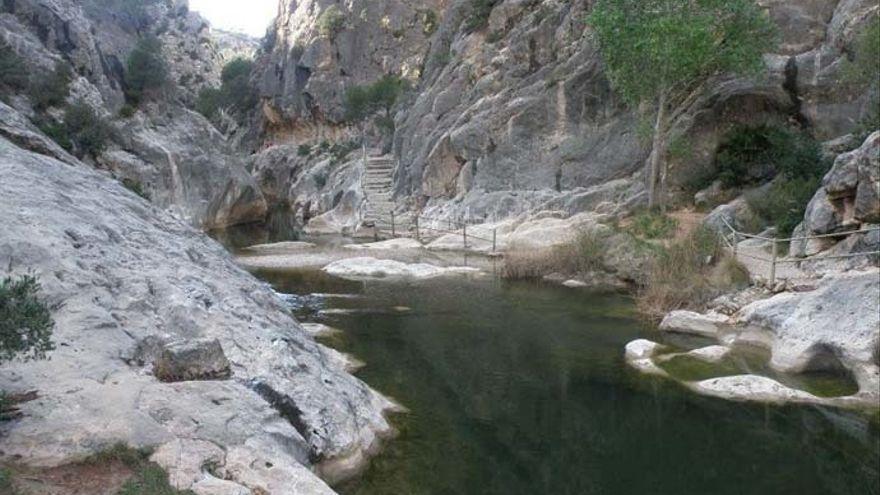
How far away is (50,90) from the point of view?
36.2 m

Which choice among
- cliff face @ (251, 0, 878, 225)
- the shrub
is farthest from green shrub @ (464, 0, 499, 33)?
the shrub

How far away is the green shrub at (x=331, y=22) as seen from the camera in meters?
80.1

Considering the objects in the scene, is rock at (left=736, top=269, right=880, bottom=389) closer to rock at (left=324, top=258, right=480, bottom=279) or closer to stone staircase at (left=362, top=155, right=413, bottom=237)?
rock at (left=324, top=258, right=480, bottom=279)

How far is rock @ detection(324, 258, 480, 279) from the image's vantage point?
29.3 meters

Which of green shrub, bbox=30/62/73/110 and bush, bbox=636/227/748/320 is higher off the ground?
green shrub, bbox=30/62/73/110

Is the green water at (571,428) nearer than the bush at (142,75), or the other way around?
the green water at (571,428)

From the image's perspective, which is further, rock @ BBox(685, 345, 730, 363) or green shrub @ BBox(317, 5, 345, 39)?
green shrub @ BBox(317, 5, 345, 39)

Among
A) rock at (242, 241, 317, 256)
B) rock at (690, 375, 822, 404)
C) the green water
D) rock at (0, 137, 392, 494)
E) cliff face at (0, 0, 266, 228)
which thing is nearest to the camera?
rock at (0, 137, 392, 494)

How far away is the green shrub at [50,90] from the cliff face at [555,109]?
22.7m

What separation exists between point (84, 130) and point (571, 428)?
34.1 m

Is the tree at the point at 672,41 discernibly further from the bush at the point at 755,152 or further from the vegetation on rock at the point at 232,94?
the vegetation on rock at the point at 232,94

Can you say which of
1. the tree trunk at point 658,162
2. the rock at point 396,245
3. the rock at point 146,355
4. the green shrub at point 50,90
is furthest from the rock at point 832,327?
the green shrub at point 50,90

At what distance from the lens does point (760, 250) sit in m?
23.4

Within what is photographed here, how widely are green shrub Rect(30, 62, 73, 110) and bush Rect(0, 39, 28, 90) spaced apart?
786mm
